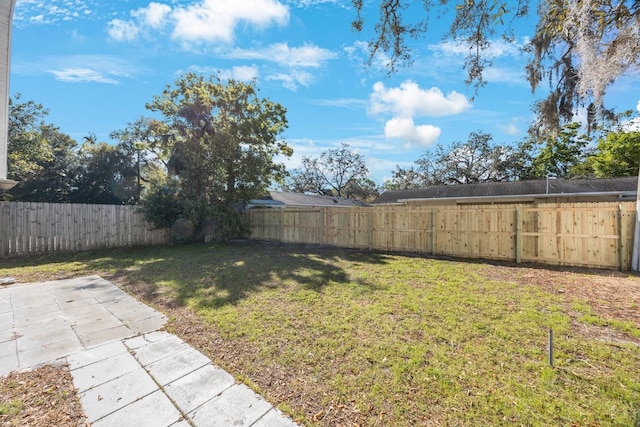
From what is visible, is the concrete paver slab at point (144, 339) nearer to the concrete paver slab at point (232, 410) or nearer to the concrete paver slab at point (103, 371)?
the concrete paver slab at point (103, 371)

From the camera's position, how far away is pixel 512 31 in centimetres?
298

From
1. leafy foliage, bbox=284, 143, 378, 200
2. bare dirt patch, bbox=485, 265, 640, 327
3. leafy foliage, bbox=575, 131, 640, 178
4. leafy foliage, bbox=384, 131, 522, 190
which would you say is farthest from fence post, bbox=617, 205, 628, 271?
leafy foliage, bbox=284, 143, 378, 200

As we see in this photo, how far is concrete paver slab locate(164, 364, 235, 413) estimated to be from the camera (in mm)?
2072

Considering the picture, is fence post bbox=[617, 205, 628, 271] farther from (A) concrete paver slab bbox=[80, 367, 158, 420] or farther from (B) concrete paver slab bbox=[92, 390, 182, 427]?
(A) concrete paver slab bbox=[80, 367, 158, 420]

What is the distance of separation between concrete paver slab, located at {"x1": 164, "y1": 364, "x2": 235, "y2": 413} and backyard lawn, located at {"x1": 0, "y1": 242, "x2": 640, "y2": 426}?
4.6 inches

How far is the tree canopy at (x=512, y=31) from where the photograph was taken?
8.47ft

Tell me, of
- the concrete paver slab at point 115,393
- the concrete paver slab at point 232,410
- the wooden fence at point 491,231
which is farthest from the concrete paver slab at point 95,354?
the wooden fence at point 491,231

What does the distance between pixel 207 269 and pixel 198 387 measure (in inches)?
182

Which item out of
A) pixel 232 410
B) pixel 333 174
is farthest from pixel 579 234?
pixel 333 174

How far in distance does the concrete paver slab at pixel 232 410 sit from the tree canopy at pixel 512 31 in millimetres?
3677

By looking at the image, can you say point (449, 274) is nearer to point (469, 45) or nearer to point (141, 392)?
point (469, 45)

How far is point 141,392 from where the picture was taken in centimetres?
219

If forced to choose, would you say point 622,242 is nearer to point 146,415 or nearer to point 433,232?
point 433,232

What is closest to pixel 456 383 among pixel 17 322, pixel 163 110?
pixel 17 322
